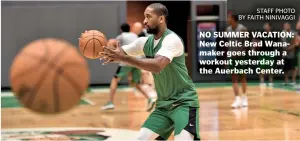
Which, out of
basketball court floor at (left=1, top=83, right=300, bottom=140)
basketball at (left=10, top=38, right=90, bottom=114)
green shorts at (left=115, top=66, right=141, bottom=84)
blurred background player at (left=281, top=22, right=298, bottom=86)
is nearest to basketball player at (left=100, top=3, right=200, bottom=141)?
basketball at (left=10, top=38, right=90, bottom=114)

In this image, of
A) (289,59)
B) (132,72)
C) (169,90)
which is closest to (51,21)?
(132,72)

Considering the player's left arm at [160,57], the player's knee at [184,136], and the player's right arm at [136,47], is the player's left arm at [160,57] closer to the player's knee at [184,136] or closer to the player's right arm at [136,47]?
the player's right arm at [136,47]

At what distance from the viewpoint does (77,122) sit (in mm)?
8695

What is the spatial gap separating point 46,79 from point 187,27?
49.1 feet

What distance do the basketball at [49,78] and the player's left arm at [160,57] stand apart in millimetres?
299

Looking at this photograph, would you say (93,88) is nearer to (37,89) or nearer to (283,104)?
(283,104)

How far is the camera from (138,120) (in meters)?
8.68

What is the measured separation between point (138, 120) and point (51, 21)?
27.8 feet

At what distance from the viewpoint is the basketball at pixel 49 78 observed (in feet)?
12.0

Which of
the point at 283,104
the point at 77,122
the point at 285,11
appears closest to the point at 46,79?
the point at 77,122

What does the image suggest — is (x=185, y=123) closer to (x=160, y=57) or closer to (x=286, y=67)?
(x=160, y=57)

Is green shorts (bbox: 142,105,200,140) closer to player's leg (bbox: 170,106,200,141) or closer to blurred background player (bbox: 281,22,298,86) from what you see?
player's leg (bbox: 170,106,200,141)

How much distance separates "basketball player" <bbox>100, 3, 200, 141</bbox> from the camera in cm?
428

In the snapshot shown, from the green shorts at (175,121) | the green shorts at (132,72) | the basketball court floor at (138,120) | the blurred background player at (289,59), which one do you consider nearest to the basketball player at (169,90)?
the green shorts at (175,121)
